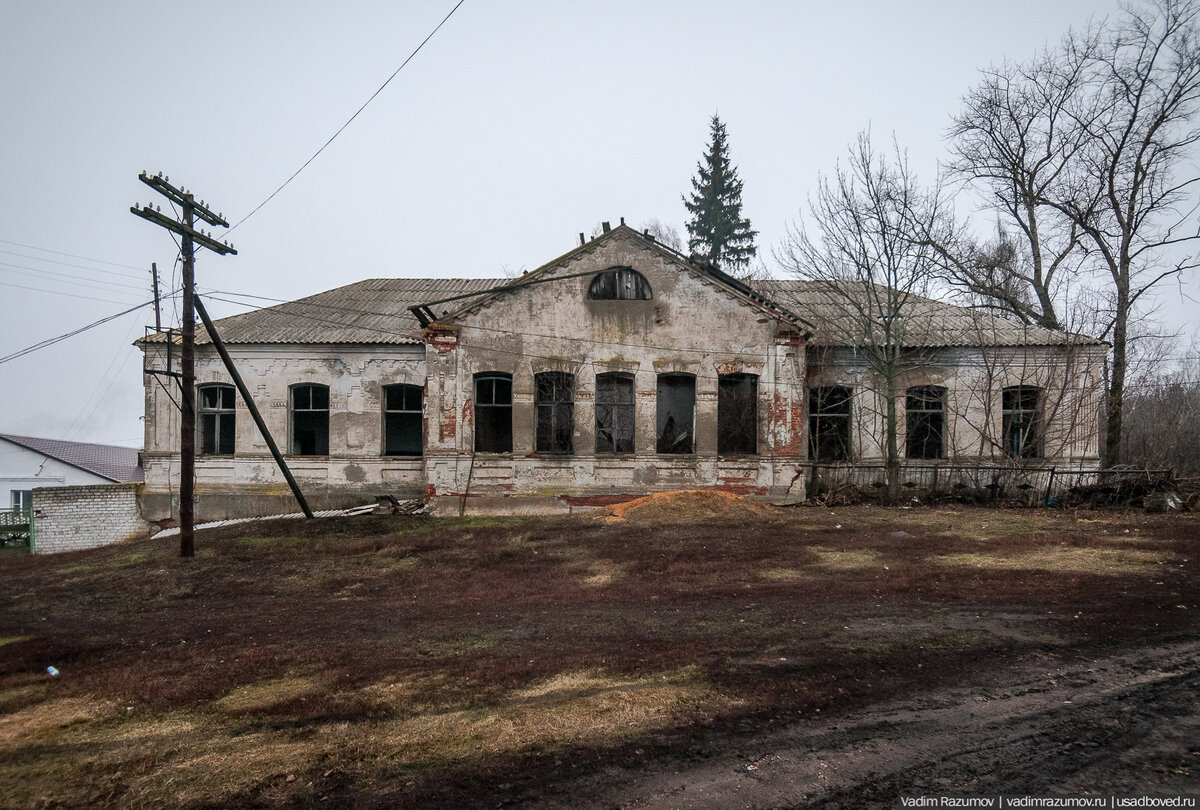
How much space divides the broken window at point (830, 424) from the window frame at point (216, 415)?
16306mm

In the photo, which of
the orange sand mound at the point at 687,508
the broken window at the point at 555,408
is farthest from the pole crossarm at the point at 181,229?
the orange sand mound at the point at 687,508

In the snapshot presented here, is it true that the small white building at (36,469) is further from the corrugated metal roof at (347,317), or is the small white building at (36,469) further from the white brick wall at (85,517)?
the corrugated metal roof at (347,317)

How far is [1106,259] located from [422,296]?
22258mm

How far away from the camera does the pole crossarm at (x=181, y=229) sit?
11805 mm

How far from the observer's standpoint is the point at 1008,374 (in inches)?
706

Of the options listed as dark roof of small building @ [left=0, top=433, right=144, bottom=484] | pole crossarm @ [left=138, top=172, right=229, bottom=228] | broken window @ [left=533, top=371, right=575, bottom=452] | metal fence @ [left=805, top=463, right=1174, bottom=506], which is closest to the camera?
pole crossarm @ [left=138, top=172, right=229, bottom=228]

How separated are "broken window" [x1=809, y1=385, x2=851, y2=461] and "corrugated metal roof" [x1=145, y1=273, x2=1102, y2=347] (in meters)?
1.47

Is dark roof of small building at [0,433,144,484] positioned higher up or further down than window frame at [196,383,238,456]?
further down

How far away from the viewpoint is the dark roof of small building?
1390 inches

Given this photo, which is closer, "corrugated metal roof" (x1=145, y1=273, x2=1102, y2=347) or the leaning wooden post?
the leaning wooden post

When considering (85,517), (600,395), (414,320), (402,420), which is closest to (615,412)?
(600,395)

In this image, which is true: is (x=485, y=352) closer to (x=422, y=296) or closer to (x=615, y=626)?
(x=422, y=296)

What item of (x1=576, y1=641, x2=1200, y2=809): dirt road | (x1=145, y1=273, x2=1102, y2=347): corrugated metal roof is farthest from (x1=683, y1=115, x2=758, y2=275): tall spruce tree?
(x1=576, y1=641, x2=1200, y2=809): dirt road

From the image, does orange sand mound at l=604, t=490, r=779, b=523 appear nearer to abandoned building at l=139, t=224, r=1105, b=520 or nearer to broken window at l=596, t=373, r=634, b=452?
abandoned building at l=139, t=224, r=1105, b=520
